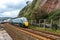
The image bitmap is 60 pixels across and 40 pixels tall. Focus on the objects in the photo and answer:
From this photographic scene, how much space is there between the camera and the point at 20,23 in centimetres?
5006

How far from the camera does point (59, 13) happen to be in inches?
2238

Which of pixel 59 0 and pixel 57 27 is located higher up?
pixel 59 0

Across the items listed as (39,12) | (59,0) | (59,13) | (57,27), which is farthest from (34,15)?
(57,27)

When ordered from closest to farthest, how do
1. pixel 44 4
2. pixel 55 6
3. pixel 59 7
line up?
pixel 59 7, pixel 55 6, pixel 44 4

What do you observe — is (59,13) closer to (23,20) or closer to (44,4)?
(23,20)

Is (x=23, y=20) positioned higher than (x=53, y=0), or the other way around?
(x=53, y=0)

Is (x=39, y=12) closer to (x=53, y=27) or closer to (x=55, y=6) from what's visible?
(x=55, y=6)

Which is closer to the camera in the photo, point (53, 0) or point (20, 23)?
point (20, 23)

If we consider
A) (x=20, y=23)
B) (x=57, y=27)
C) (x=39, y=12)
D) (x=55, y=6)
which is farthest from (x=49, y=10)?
(x=57, y=27)

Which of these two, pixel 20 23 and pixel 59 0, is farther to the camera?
pixel 59 0

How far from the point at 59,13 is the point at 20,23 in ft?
37.1

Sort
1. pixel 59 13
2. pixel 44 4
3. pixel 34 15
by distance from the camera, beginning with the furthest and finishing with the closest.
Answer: pixel 44 4 → pixel 34 15 → pixel 59 13

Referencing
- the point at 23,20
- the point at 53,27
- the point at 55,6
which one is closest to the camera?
the point at 53,27

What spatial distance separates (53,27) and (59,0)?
101ft
